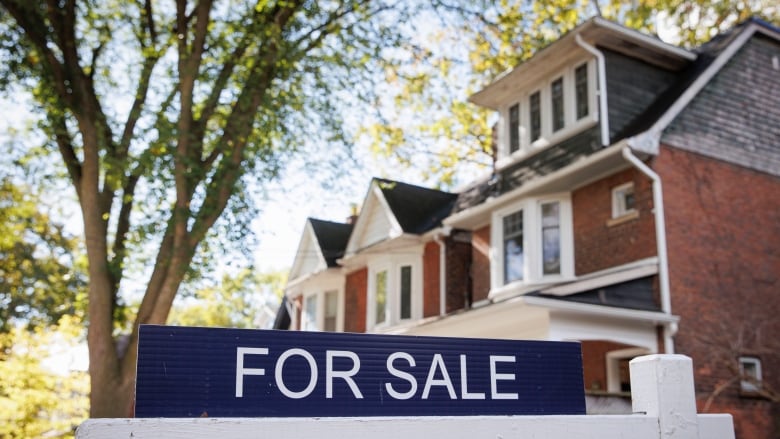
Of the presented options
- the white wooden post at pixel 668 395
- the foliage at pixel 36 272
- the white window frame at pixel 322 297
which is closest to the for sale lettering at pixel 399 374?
the white wooden post at pixel 668 395

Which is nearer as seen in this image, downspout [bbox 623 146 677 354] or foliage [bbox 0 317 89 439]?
downspout [bbox 623 146 677 354]

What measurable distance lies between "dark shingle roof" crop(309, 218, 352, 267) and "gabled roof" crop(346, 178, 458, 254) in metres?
1.29

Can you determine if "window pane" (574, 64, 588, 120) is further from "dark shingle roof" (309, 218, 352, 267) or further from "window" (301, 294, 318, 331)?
"window" (301, 294, 318, 331)

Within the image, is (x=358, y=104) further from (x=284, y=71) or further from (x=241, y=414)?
(x=241, y=414)

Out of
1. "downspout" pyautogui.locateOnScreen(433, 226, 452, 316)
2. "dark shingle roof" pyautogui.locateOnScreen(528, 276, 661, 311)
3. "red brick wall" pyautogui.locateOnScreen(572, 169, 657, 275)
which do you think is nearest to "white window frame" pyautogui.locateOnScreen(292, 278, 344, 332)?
"downspout" pyautogui.locateOnScreen(433, 226, 452, 316)

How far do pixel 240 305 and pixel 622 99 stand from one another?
121 ft

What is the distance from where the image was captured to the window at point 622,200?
1364 centimetres

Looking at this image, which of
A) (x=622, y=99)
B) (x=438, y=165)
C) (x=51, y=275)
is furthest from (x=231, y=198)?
(x=51, y=275)

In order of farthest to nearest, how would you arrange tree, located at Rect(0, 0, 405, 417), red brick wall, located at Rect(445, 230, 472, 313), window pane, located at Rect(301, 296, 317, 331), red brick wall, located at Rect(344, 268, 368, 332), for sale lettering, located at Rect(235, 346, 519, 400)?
window pane, located at Rect(301, 296, 317, 331) < red brick wall, located at Rect(344, 268, 368, 332) < red brick wall, located at Rect(445, 230, 472, 313) < tree, located at Rect(0, 0, 405, 417) < for sale lettering, located at Rect(235, 346, 519, 400)

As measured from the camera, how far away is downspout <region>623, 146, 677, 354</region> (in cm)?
1227

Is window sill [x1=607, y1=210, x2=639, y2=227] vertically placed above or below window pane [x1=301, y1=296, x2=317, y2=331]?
above

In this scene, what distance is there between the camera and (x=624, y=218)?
13.4m

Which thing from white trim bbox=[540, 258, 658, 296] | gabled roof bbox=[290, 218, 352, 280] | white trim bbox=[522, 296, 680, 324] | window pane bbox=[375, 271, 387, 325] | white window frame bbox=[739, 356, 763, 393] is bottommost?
white window frame bbox=[739, 356, 763, 393]

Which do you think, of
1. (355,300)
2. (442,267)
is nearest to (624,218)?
(442,267)
